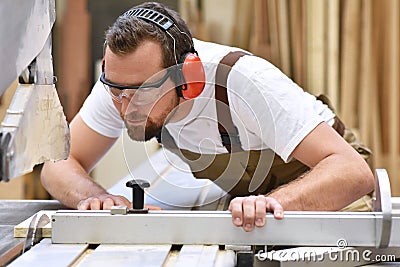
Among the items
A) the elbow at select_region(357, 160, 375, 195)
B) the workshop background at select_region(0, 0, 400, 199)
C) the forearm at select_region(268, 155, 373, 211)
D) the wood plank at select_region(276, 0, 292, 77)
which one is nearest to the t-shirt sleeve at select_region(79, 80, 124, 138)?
the forearm at select_region(268, 155, 373, 211)

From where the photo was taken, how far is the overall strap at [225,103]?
1997 mm

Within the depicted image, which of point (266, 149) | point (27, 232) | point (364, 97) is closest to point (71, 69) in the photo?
point (364, 97)

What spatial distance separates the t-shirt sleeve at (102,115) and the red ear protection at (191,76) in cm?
38

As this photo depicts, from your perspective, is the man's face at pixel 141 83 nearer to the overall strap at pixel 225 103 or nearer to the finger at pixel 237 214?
the overall strap at pixel 225 103

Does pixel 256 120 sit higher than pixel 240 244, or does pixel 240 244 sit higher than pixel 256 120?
pixel 256 120

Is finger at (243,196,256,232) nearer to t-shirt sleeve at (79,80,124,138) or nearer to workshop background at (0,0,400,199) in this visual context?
t-shirt sleeve at (79,80,124,138)

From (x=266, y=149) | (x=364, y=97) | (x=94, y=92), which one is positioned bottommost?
(x=364, y=97)

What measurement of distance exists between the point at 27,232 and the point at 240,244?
1.57 ft

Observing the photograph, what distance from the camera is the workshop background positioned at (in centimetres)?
437

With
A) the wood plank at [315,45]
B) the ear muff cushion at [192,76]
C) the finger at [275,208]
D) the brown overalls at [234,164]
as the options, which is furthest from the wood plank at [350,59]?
the finger at [275,208]

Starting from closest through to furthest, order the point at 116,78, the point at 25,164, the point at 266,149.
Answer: the point at 25,164 < the point at 116,78 < the point at 266,149

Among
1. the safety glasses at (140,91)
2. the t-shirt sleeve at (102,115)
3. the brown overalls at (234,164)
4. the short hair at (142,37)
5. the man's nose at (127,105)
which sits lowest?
the brown overalls at (234,164)

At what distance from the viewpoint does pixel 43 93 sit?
4.95 feet

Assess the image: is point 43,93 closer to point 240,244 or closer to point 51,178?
point 240,244
